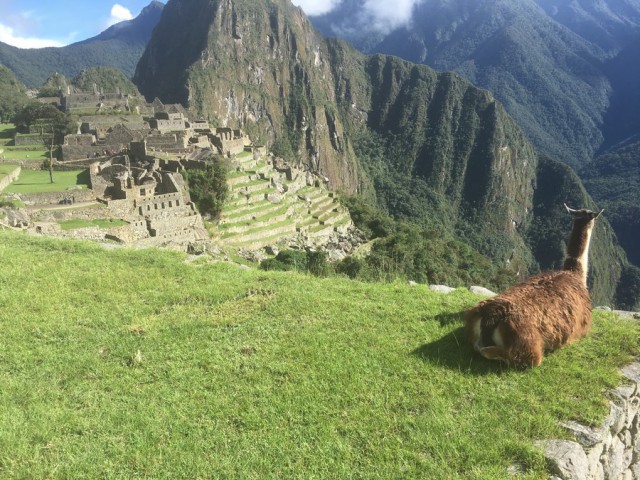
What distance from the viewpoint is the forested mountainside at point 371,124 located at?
111m

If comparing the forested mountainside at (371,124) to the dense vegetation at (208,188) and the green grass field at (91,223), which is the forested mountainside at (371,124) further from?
the green grass field at (91,223)

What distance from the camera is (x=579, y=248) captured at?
20.8ft

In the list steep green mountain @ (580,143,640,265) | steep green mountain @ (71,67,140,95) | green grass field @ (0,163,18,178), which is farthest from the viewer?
steep green mountain @ (580,143,640,265)

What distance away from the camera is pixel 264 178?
109 ft

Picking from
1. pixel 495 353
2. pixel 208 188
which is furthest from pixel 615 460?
pixel 208 188

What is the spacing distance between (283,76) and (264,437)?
5643 inches

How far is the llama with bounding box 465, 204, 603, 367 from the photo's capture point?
451 cm

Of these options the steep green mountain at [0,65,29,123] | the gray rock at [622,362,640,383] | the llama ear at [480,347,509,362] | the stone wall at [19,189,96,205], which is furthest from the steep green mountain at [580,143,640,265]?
the llama ear at [480,347,509,362]

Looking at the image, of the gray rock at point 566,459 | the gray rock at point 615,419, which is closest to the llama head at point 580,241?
the gray rock at point 615,419

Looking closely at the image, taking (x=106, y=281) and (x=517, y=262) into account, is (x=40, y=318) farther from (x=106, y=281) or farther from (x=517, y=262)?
(x=517, y=262)

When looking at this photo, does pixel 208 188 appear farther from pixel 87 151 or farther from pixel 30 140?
pixel 30 140

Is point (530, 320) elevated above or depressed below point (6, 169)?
below

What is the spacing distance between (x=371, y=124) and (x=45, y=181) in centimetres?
15418

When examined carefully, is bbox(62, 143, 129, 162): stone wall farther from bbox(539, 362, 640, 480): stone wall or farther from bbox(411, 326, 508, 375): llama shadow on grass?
bbox(539, 362, 640, 480): stone wall
